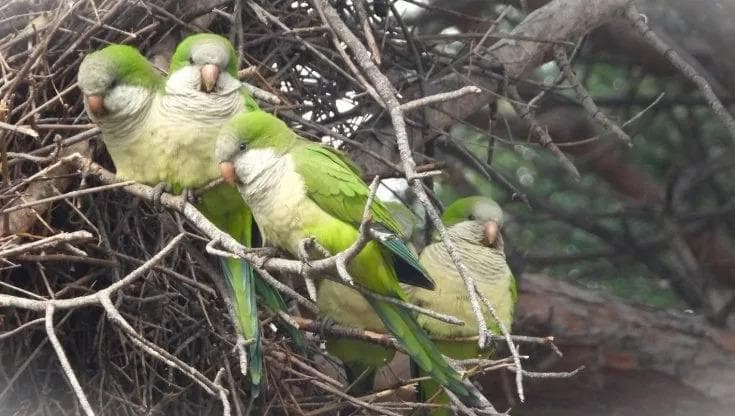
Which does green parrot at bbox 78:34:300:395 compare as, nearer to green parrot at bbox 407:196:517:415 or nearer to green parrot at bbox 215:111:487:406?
green parrot at bbox 215:111:487:406

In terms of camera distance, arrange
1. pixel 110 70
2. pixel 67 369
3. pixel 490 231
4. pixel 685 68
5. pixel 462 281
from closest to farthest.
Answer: pixel 67 369 → pixel 110 70 → pixel 462 281 → pixel 490 231 → pixel 685 68

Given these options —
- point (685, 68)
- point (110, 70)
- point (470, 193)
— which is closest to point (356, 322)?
point (110, 70)

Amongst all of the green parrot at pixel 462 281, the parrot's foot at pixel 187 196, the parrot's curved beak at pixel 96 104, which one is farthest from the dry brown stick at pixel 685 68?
the parrot's curved beak at pixel 96 104

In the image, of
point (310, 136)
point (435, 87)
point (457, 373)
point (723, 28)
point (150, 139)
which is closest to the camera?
point (457, 373)

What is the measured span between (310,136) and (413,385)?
84 cm

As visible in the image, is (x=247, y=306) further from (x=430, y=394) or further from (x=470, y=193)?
(x=470, y=193)

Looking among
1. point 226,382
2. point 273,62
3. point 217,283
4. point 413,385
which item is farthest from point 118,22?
point 413,385

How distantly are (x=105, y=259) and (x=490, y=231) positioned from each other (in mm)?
1141

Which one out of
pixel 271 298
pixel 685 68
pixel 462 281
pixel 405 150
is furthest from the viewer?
pixel 685 68

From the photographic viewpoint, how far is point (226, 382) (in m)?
3.17

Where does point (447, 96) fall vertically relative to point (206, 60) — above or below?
above

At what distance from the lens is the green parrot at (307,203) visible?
276cm

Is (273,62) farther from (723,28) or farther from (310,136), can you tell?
(723,28)

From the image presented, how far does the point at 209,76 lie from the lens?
9.50 ft
